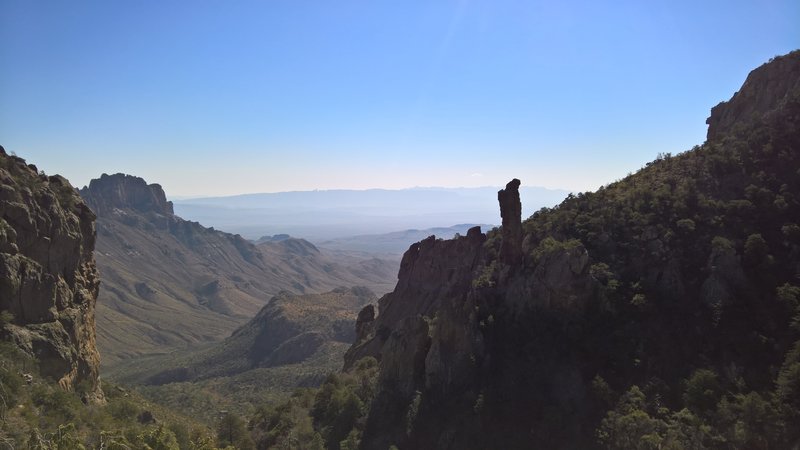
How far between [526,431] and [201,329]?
19163 cm

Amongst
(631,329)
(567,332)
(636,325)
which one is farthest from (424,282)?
(636,325)

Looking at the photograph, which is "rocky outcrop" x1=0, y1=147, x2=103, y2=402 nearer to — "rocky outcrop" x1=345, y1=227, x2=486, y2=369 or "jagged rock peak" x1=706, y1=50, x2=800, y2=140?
"rocky outcrop" x1=345, y1=227, x2=486, y2=369

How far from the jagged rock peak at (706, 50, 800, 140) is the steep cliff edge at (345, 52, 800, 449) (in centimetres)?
29

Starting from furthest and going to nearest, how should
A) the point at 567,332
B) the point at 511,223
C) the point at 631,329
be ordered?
the point at 511,223 < the point at 567,332 < the point at 631,329

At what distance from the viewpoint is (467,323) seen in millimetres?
38594

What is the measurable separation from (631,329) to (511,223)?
1354 cm

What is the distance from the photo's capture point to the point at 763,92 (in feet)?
163

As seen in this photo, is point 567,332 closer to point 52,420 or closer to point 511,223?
point 511,223

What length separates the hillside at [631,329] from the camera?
2794 centimetres

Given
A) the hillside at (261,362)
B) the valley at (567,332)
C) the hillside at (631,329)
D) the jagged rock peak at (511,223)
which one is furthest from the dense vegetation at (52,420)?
the hillside at (261,362)

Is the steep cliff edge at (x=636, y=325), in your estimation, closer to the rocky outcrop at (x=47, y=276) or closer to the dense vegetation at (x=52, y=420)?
the dense vegetation at (x=52, y=420)

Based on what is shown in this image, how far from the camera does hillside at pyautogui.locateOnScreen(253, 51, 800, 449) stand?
91.7 ft

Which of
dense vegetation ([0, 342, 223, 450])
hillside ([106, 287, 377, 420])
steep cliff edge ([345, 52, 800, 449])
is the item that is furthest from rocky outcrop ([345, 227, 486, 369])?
dense vegetation ([0, 342, 223, 450])

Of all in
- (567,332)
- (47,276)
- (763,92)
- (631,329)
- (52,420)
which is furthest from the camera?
(763,92)
